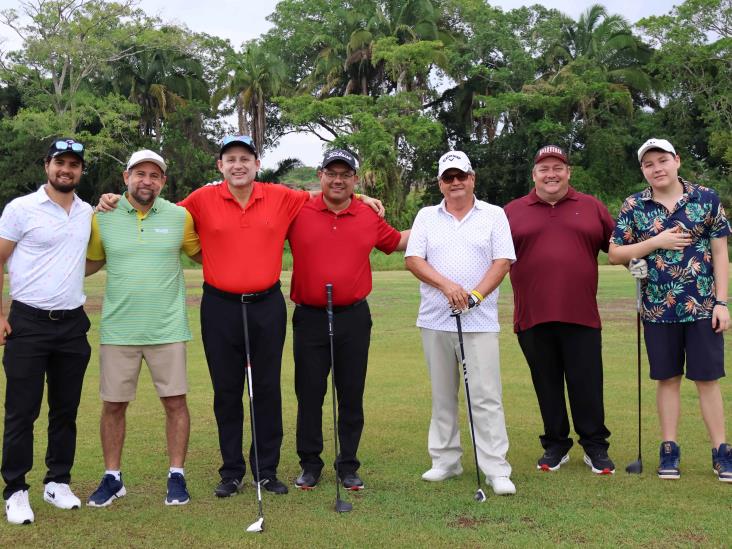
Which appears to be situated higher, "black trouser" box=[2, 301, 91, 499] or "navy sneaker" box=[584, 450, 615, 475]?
"black trouser" box=[2, 301, 91, 499]

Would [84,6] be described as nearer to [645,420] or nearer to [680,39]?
[680,39]

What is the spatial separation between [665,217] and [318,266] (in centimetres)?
236

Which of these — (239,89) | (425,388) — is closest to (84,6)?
(239,89)

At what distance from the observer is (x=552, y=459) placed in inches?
243

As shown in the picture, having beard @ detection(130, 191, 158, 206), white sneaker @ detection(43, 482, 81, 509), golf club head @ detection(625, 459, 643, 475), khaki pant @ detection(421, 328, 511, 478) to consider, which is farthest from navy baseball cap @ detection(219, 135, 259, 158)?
golf club head @ detection(625, 459, 643, 475)

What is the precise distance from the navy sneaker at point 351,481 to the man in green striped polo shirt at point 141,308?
40.4 inches

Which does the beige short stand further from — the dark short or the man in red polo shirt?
the dark short

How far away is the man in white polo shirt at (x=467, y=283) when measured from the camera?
575cm

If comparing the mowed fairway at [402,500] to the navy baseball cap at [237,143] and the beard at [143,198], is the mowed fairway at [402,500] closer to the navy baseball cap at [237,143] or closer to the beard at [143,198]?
the beard at [143,198]

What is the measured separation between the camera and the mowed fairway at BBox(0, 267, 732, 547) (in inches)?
183

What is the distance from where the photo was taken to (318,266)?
228 inches

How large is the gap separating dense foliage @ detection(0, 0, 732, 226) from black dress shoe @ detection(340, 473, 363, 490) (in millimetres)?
40813

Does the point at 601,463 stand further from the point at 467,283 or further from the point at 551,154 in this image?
the point at 551,154

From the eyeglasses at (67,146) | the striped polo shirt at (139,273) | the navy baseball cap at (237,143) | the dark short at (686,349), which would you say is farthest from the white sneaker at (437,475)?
the eyeglasses at (67,146)
